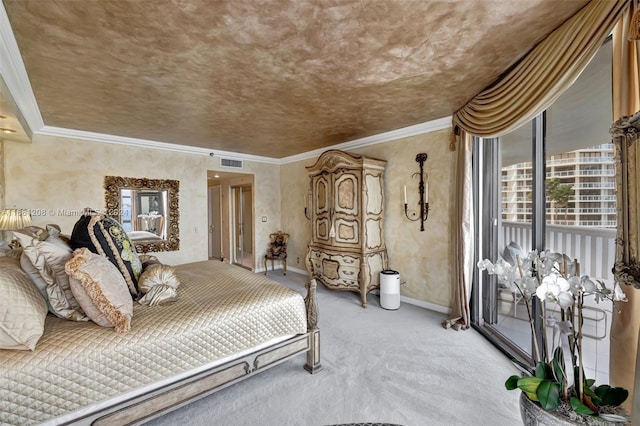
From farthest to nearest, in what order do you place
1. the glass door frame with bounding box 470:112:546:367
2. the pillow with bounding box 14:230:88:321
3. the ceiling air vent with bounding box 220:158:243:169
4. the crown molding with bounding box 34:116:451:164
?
the ceiling air vent with bounding box 220:158:243:169, the crown molding with bounding box 34:116:451:164, the glass door frame with bounding box 470:112:546:367, the pillow with bounding box 14:230:88:321

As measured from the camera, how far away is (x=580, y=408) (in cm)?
110

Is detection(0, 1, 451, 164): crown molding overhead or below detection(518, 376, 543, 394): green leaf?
overhead

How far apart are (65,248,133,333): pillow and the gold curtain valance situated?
9.66 feet

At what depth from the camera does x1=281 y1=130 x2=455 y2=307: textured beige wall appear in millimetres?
3361

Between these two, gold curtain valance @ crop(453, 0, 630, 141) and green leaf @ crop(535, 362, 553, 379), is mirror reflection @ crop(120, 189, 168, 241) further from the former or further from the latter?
green leaf @ crop(535, 362, 553, 379)

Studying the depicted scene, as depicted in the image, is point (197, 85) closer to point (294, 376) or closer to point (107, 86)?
point (107, 86)

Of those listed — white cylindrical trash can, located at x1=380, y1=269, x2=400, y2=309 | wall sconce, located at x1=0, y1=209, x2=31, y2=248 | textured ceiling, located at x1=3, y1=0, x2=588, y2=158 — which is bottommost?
white cylindrical trash can, located at x1=380, y1=269, x2=400, y2=309

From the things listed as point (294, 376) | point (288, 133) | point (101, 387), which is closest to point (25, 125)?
point (288, 133)

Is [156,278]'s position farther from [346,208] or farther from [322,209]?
[322,209]

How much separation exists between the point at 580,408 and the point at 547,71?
190cm

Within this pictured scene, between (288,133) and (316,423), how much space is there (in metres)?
3.40

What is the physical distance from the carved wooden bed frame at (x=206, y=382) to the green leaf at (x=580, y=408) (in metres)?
1.57

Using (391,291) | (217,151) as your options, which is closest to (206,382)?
(391,291)

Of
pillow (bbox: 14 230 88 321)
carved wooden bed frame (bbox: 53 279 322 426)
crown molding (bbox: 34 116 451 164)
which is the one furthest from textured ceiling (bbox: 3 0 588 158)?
carved wooden bed frame (bbox: 53 279 322 426)
